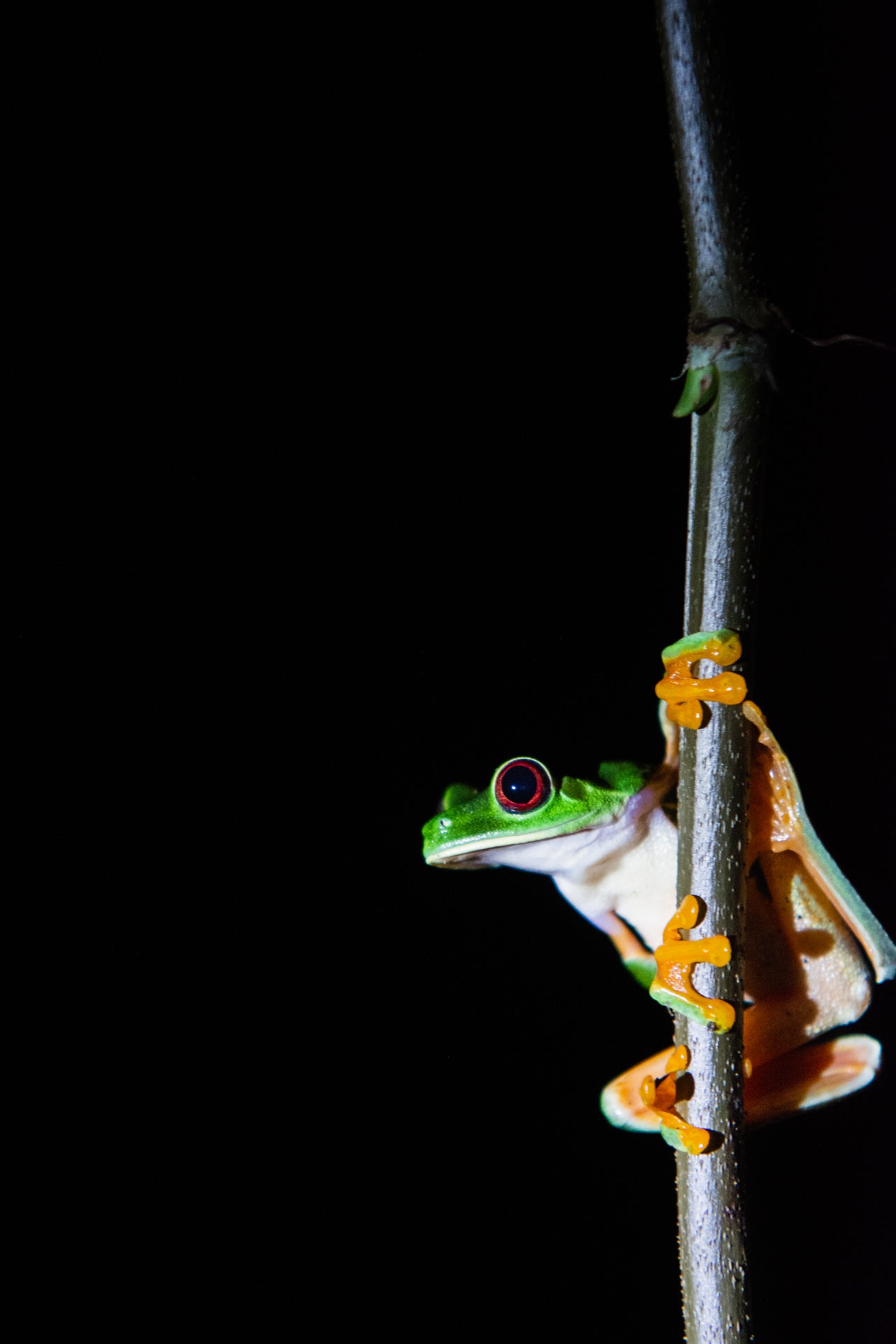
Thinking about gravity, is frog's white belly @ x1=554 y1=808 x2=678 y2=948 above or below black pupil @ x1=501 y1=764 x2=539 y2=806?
below

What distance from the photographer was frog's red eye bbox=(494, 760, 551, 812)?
4.71 feet

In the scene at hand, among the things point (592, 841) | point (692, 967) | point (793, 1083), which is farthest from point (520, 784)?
point (793, 1083)

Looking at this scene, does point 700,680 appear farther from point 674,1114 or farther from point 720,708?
point 674,1114

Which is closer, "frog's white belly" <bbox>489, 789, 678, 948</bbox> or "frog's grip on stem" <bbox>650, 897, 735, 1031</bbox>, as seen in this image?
"frog's grip on stem" <bbox>650, 897, 735, 1031</bbox>

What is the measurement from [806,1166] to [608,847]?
2.54 meters

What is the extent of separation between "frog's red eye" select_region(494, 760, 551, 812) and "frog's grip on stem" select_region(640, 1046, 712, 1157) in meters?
0.48

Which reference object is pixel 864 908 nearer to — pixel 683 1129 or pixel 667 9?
pixel 683 1129

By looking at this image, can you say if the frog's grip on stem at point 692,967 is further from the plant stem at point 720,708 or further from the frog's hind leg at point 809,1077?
the frog's hind leg at point 809,1077

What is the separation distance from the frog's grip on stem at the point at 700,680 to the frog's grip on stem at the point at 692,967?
189 mm

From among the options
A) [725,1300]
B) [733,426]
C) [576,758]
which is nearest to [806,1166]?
[576,758]

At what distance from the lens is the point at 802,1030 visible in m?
1.54

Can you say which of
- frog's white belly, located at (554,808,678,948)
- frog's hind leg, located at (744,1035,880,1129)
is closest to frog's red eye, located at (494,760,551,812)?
frog's white belly, located at (554,808,678,948)

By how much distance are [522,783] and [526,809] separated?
47mm

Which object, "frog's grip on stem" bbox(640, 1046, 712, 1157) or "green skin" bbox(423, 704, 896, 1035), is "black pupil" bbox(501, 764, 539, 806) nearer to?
"green skin" bbox(423, 704, 896, 1035)
